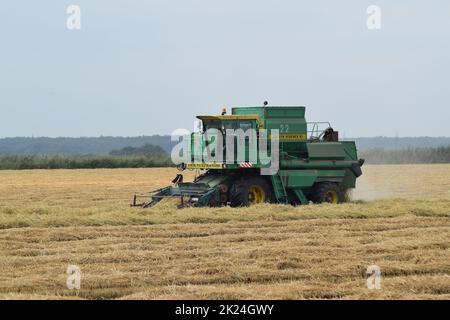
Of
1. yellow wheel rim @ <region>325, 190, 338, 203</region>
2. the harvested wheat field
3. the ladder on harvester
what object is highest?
the ladder on harvester

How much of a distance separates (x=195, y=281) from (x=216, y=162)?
10.3 metres

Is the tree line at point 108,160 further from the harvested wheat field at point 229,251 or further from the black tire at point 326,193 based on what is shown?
the harvested wheat field at point 229,251

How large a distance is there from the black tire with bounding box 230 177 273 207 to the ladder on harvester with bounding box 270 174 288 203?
0.19 metres

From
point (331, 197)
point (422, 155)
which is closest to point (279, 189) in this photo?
point (331, 197)

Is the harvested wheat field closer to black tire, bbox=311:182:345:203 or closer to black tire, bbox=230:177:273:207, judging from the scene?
black tire, bbox=230:177:273:207

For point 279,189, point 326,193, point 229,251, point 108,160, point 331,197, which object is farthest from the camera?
point 108,160

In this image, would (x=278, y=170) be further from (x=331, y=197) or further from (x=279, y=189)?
(x=331, y=197)

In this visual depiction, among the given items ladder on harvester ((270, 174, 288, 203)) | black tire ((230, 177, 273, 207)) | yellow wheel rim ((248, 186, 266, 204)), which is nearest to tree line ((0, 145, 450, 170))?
ladder on harvester ((270, 174, 288, 203))

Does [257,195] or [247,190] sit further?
[257,195]

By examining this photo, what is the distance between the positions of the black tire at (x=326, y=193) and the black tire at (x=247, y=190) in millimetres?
1328

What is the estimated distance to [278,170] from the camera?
20469 mm

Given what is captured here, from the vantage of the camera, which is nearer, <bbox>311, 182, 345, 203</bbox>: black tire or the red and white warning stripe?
the red and white warning stripe

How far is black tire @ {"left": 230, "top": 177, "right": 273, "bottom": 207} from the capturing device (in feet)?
64.8

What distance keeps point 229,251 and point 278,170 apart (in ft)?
28.2
